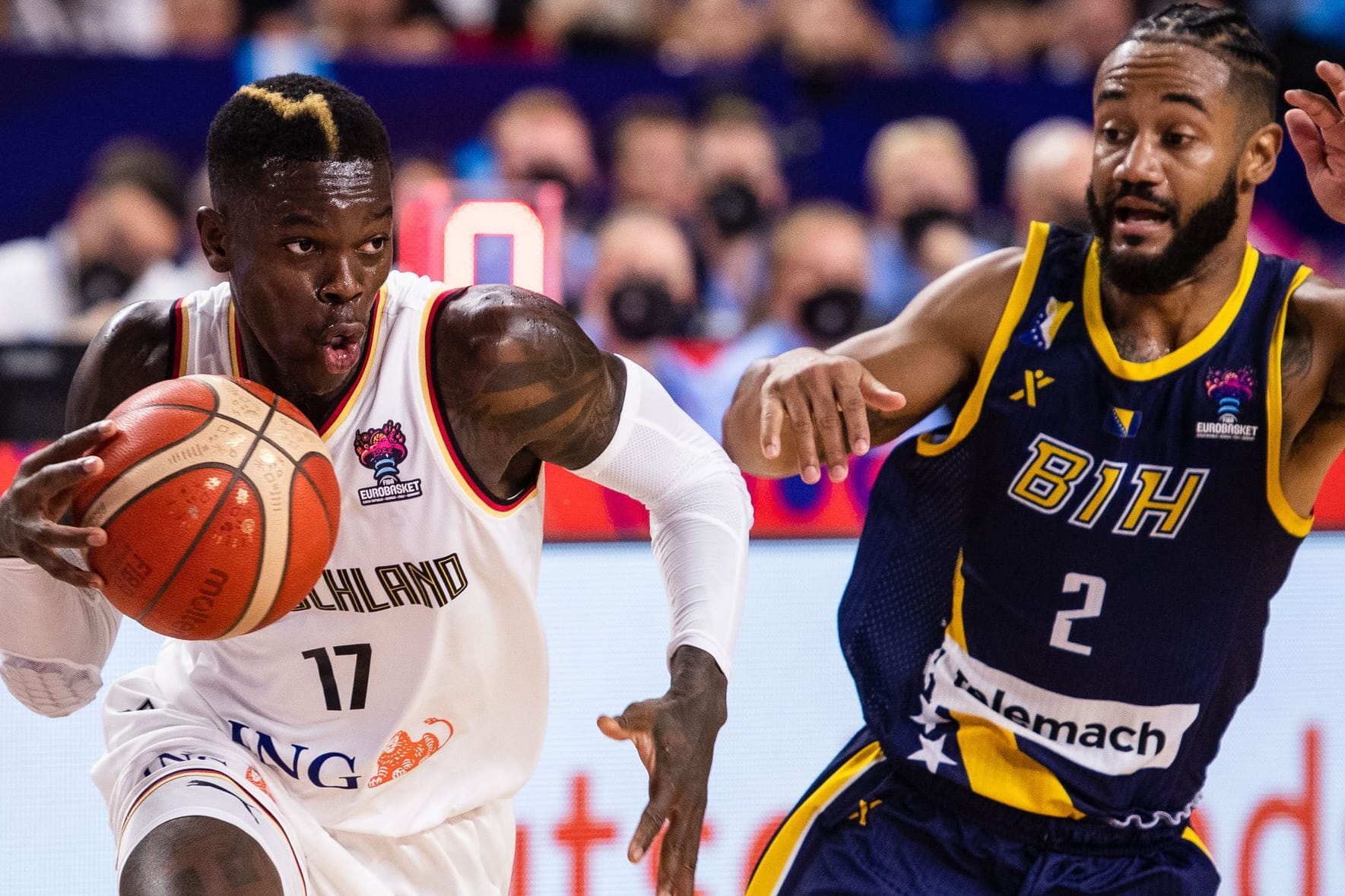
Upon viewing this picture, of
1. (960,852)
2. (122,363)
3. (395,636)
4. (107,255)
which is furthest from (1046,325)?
(107,255)

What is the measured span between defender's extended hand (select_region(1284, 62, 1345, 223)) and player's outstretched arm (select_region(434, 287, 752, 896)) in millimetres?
1313

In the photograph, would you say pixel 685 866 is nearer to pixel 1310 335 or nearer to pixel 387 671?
pixel 387 671

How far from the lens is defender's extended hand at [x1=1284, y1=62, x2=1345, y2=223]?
3133 millimetres

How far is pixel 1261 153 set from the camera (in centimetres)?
307

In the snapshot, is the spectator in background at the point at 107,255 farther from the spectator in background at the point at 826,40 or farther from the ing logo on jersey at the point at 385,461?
the ing logo on jersey at the point at 385,461

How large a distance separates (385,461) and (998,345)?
117cm

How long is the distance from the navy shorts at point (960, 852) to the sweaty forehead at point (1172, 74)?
1351mm

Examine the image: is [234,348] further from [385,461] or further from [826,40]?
[826,40]

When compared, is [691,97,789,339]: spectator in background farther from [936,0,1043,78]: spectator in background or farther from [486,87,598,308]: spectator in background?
[936,0,1043,78]: spectator in background

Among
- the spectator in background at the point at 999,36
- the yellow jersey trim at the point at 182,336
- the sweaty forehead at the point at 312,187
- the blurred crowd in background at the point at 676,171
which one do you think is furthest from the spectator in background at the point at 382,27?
the sweaty forehead at the point at 312,187

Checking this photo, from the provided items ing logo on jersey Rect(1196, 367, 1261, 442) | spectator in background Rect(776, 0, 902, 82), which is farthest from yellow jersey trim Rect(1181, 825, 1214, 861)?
spectator in background Rect(776, 0, 902, 82)

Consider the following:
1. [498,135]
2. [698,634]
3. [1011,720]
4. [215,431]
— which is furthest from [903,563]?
[498,135]

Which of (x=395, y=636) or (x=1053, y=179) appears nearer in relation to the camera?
(x=395, y=636)

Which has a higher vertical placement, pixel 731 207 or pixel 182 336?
pixel 182 336
